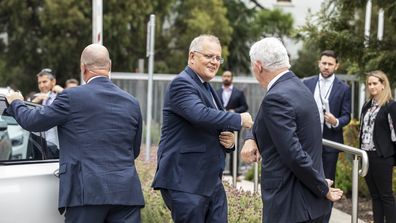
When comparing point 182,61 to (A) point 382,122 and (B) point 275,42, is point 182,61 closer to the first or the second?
(A) point 382,122

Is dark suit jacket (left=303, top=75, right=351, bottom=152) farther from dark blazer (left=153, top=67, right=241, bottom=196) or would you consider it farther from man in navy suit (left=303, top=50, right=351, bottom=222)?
dark blazer (left=153, top=67, right=241, bottom=196)

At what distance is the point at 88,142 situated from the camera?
12.8 ft

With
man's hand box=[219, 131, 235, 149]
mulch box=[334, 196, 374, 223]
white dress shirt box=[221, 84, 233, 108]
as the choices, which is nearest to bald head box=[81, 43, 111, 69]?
man's hand box=[219, 131, 235, 149]

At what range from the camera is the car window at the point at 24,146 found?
4758 millimetres

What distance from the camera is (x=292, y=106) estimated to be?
140 inches

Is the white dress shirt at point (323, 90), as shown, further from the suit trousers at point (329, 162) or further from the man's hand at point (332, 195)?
the man's hand at point (332, 195)

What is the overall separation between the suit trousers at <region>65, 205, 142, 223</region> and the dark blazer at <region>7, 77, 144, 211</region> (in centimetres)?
6

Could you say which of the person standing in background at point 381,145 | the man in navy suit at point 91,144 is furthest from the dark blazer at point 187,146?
the person standing in background at point 381,145

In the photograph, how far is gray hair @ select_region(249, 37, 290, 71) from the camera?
3.67 metres

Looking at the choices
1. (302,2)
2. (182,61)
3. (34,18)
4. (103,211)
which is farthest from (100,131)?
(302,2)

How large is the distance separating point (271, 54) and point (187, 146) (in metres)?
0.95

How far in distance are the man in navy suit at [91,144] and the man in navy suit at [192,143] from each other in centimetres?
33

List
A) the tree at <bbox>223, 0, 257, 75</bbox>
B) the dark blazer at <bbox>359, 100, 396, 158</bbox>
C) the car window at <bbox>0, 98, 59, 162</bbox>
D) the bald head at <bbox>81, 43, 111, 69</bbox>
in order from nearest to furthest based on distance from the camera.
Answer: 1. the bald head at <bbox>81, 43, 111, 69</bbox>
2. the car window at <bbox>0, 98, 59, 162</bbox>
3. the dark blazer at <bbox>359, 100, 396, 158</bbox>
4. the tree at <bbox>223, 0, 257, 75</bbox>

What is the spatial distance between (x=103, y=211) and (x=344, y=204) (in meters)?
5.19
